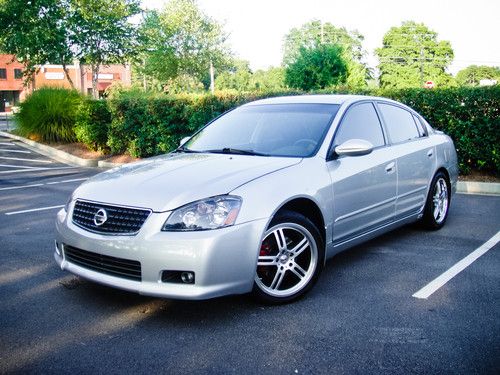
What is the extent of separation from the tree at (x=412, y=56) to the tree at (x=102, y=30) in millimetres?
46597

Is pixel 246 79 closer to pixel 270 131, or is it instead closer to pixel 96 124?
pixel 96 124

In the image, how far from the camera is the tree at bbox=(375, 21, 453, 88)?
64312mm

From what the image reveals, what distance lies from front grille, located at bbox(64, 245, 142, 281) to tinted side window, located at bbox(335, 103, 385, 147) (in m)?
2.08

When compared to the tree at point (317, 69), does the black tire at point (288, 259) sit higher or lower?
lower

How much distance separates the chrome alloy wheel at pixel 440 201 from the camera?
5969 mm

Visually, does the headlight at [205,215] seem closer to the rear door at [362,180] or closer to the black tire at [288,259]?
the black tire at [288,259]

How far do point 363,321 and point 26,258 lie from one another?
3.49m

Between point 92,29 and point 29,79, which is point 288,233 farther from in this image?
point 29,79

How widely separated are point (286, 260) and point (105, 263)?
52.1 inches

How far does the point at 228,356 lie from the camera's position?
9.98 ft

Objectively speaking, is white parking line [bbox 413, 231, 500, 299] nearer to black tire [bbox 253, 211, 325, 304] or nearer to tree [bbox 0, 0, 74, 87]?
black tire [bbox 253, 211, 325, 304]

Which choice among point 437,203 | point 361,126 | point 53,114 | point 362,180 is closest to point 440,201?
point 437,203

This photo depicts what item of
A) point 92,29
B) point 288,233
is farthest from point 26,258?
point 92,29

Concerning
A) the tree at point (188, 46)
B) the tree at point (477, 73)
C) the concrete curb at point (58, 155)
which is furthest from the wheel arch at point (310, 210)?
the tree at point (477, 73)
